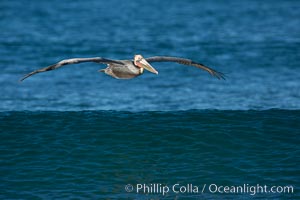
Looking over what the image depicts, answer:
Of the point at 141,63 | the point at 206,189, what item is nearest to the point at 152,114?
the point at 141,63

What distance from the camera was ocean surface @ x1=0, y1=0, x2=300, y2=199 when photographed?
19.3m

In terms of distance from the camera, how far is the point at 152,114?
81.7ft

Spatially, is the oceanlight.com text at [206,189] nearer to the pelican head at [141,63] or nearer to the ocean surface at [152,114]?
the ocean surface at [152,114]

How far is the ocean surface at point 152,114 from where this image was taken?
19328mm

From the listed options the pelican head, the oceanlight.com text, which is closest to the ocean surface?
the oceanlight.com text

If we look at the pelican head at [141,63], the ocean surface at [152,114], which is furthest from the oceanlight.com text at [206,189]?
the pelican head at [141,63]

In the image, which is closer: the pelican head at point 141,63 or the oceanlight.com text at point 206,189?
the oceanlight.com text at point 206,189

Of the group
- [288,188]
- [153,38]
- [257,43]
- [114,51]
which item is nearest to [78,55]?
[114,51]

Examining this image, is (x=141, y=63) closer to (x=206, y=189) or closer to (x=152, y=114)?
(x=206, y=189)

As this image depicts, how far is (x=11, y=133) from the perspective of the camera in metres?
23.2

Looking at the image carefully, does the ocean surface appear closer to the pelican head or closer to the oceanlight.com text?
the oceanlight.com text

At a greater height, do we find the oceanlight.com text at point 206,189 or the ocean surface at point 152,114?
the ocean surface at point 152,114

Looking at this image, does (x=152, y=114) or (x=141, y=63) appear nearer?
(x=141, y=63)

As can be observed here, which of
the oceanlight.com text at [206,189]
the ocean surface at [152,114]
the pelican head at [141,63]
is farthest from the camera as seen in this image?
the ocean surface at [152,114]
